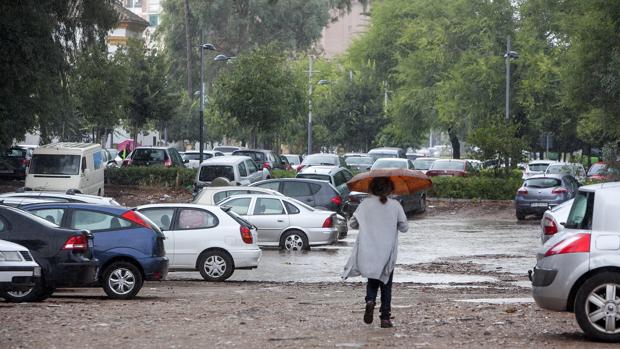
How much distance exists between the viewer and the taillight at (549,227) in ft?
68.0

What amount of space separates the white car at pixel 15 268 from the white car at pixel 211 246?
6.43 metres

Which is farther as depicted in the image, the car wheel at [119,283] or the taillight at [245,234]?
the taillight at [245,234]

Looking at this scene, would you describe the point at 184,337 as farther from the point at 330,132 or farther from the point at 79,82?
the point at 330,132

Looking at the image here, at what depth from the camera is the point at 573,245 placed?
12562 millimetres

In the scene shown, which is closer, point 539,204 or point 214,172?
point 539,204

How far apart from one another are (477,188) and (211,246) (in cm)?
2622

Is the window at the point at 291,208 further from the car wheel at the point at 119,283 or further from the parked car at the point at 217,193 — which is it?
the car wheel at the point at 119,283

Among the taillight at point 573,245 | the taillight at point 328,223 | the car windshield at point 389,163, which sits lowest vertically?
the taillight at point 328,223

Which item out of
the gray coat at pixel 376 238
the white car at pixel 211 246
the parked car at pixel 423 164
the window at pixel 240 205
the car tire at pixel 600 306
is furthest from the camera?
the parked car at pixel 423 164

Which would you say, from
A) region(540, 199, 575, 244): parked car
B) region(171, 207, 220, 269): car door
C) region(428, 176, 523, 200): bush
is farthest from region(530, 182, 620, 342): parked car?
region(428, 176, 523, 200): bush

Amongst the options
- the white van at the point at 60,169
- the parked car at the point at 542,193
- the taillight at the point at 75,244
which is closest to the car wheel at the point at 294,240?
the taillight at the point at 75,244

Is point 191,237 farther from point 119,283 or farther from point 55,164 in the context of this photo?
point 55,164

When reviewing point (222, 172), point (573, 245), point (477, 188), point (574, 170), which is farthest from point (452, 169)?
point (573, 245)

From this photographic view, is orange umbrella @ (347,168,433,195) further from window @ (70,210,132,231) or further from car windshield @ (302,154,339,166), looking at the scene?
car windshield @ (302,154,339,166)
